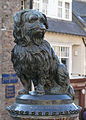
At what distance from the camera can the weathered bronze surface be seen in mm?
4539

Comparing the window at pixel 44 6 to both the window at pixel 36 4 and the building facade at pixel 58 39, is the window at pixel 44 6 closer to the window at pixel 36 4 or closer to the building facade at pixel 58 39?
the building facade at pixel 58 39

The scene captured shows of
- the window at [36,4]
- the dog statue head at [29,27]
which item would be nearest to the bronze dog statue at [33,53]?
the dog statue head at [29,27]

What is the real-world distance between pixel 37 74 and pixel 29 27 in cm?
65

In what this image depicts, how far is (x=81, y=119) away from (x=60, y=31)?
5.19 meters

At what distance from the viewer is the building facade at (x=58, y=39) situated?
16.4 m

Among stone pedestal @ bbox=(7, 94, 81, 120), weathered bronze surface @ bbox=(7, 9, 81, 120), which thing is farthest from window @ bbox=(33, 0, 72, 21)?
stone pedestal @ bbox=(7, 94, 81, 120)

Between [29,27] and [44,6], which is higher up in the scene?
[44,6]

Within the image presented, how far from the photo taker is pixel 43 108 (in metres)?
4.51

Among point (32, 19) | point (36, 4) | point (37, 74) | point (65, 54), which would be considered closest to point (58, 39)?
point (65, 54)

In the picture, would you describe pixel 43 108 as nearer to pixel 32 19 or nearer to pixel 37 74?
pixel 37 74

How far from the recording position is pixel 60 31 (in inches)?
771

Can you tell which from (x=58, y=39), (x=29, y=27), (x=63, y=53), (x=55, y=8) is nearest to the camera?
(x=29, y=27)

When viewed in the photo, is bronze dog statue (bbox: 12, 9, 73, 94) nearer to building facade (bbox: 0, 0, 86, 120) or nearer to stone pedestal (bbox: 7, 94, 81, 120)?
stone pedestal (bbox: 7, 94, 81, 120)

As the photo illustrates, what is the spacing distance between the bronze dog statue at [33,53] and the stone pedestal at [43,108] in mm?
222
